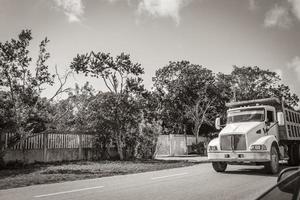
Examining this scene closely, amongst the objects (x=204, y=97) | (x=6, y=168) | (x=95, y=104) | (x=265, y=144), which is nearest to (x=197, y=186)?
(x=265, y=144)

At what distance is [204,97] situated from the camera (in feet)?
133

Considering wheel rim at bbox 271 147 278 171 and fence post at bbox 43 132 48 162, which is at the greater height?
fence post at bbox 43 132 48 162

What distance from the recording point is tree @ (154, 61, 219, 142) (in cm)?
3944

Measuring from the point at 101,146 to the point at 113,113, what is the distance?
2546 millimetres

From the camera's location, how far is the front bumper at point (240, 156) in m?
11.7

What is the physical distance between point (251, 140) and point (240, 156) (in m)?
0.82

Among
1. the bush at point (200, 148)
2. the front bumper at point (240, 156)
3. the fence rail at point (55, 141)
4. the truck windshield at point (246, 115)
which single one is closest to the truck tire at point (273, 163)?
the front bumper at point (240, 156)

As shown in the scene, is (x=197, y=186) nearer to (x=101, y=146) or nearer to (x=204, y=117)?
(x=101, y=146)

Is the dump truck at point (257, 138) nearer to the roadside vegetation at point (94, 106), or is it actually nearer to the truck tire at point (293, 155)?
the truck tire at point (293, 155)

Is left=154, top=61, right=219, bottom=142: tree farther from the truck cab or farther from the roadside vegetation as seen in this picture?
the truck cab

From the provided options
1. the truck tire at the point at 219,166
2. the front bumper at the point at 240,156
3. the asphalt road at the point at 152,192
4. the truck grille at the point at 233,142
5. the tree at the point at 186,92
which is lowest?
the asphalt road at the point at 152,192

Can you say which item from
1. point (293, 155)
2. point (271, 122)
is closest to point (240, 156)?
point (271, 122)

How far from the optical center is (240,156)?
12070mm

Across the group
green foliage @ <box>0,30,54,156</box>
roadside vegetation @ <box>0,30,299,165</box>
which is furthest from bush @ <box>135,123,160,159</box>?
green foliage @ <box>0,30,54,156</box>
